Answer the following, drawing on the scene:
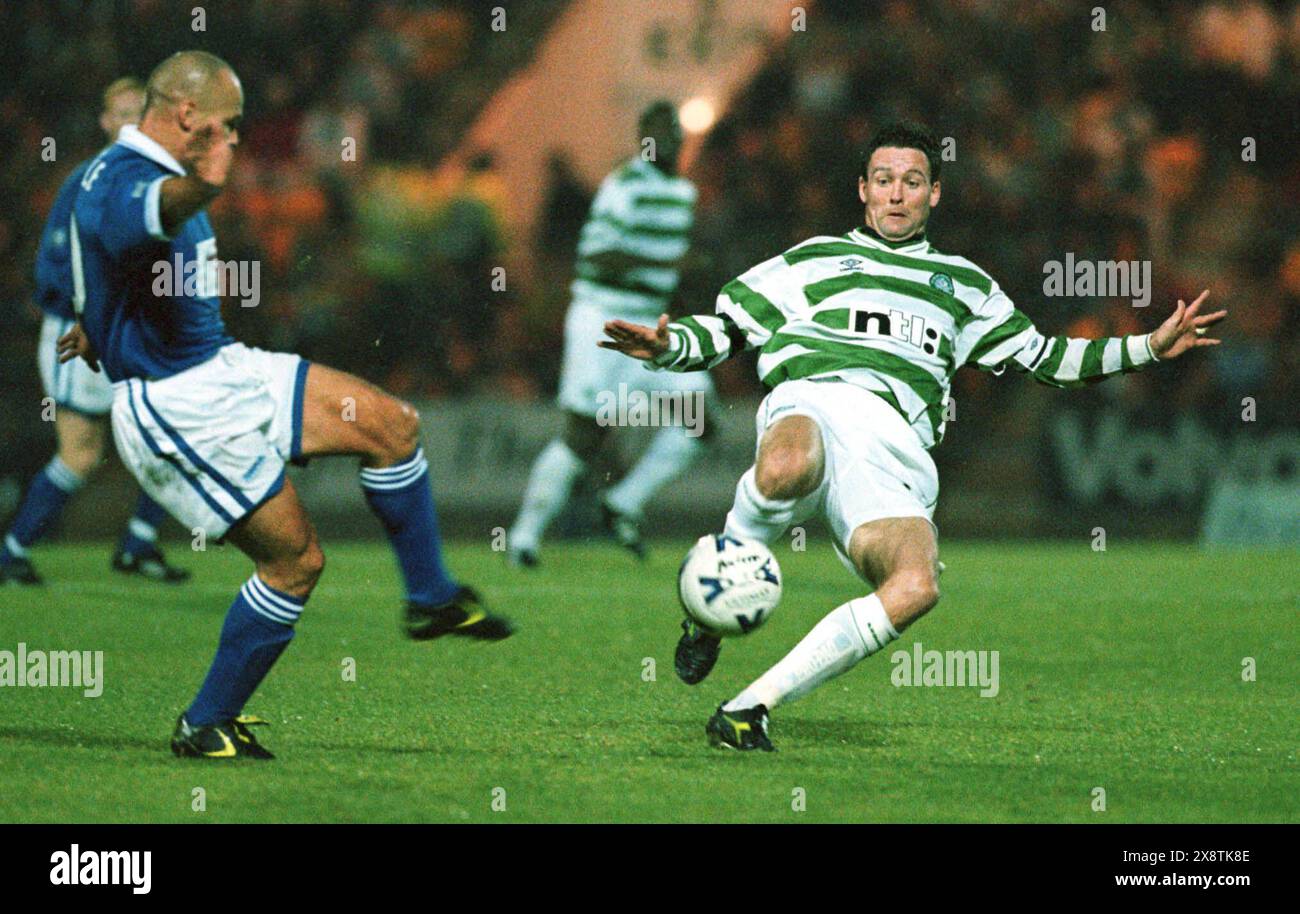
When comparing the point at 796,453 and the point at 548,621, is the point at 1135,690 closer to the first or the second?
the point at 796,453

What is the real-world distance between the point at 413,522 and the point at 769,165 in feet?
31.5

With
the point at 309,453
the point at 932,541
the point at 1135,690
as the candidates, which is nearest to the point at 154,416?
the point at 309,453

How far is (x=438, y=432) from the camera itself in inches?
479

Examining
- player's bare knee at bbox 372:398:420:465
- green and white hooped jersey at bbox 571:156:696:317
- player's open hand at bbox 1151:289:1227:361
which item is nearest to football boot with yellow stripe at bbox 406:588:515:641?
player's bare knee at bbox 372:398:420:465

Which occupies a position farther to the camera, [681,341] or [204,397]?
[681,341]

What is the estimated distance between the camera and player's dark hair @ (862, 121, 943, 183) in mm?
5133

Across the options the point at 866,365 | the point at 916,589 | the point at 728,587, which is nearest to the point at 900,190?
the point at 866,365

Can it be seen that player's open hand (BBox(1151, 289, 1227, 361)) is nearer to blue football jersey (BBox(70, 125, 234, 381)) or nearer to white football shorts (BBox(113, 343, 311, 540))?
white football shorts (BBox(113, 343, 311, 540))

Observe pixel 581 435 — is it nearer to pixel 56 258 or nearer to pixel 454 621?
pixel 56 258

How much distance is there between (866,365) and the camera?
196 inches

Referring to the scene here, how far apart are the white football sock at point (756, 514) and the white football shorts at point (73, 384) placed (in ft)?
14.4

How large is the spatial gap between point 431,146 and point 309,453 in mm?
10504

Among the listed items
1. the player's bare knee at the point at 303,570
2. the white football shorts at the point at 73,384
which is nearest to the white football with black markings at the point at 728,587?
the player's bare knee at the point at 303,570

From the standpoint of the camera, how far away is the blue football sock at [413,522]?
15.7ft
